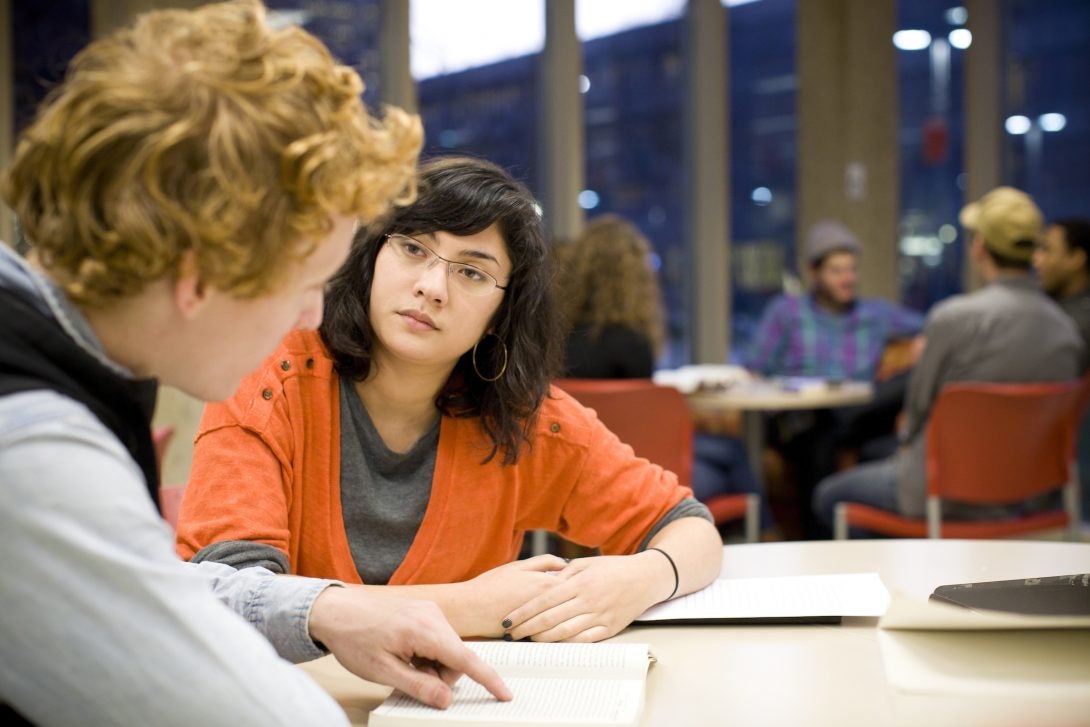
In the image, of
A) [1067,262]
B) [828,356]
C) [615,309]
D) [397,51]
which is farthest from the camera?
[397,51]

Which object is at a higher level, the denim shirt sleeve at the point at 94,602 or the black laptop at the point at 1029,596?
the denim shirt sleeve at the point at 94,602

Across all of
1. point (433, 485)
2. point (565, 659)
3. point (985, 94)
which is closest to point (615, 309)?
point (433, 485)

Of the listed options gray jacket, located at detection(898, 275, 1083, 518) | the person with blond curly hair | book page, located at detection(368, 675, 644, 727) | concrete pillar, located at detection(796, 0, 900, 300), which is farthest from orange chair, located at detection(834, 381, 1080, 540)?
concrete pillar, located at detection(796, 0, 900, 300)

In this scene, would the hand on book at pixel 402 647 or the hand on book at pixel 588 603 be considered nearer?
the hand on book at pixel 402 647

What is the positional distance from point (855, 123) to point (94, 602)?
6.86 m

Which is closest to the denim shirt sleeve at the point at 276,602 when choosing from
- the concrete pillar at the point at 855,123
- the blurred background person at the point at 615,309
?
the blurred background person at the point at 615,309

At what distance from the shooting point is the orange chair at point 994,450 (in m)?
3.44

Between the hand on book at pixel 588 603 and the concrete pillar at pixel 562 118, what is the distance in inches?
198

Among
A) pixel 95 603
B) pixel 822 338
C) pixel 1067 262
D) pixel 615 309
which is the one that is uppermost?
pixel 1067 262

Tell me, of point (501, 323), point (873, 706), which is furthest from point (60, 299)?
point (501, 323)

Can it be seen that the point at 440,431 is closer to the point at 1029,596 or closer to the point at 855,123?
the point at 1029,596

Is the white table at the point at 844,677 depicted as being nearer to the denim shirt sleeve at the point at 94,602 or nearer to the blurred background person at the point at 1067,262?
the denim shirt sleeve at the point at 94,602

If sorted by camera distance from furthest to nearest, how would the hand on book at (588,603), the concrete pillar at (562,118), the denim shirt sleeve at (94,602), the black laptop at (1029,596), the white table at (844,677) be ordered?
1. the concrete pillar at (562,118)
2. the hand on book at (588,603)
3. the black laptop at (1029,596)
4. the white table at (844,677)
5. the denim shirt sleeve at (94,602)

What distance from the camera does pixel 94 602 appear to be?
2.31 ft
